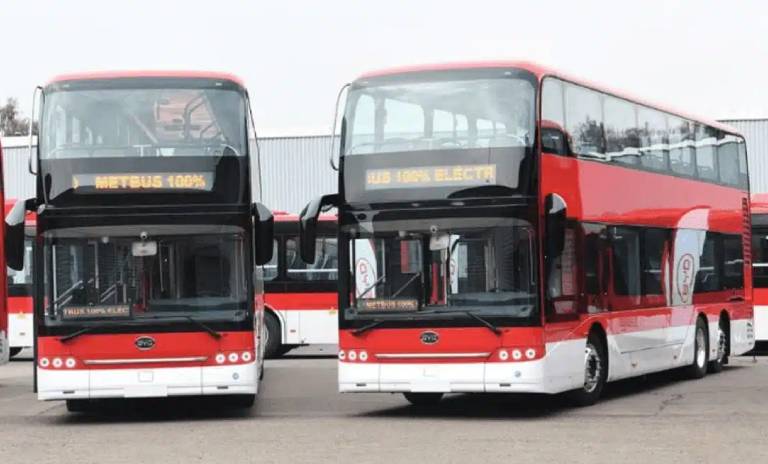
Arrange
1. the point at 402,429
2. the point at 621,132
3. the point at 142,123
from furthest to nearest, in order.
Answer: the point at 621,132 < the point at 142,123 < the point at 402,429

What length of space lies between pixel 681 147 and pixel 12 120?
75556mm

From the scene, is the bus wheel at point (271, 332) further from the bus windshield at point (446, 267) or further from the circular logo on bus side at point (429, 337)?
the circular logo on bus side at point (429, 337)

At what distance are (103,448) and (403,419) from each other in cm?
391

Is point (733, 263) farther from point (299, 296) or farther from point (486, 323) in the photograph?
point (486, 323)

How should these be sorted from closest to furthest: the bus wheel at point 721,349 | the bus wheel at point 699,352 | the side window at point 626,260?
the side window at point 626,260, the bus wheel at point 699,352, the bus wheel at point 721,349

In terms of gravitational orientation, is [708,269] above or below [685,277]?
above

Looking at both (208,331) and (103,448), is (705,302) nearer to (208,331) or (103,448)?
(208,331)

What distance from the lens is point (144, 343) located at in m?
17.6

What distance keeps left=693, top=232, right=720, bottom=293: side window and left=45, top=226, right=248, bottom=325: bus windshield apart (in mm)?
9108

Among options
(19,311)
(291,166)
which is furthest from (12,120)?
(19,311)

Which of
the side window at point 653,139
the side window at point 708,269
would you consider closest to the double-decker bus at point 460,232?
the side window at point 653,139

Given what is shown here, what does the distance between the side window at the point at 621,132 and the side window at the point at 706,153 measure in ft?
11.0

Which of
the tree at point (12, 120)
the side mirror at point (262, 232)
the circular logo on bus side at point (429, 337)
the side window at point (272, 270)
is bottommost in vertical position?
the circular logo on bus side at point (429, 337)

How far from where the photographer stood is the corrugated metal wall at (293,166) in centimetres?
4812
